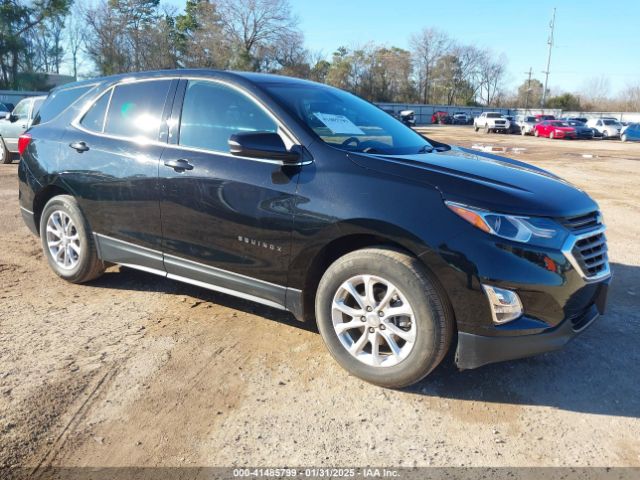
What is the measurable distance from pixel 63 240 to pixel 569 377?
4.12 metres

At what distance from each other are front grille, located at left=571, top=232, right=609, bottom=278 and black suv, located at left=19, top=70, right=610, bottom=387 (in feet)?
0.04

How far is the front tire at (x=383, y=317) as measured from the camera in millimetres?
2869

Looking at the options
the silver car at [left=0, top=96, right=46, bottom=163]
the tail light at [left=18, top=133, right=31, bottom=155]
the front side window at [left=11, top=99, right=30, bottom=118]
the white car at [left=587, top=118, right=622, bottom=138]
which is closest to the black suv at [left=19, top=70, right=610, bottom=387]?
the tail light at [left=18, top=133, right=31, bottom=155]

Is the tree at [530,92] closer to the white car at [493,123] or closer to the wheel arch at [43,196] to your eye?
the white car at [493,123]

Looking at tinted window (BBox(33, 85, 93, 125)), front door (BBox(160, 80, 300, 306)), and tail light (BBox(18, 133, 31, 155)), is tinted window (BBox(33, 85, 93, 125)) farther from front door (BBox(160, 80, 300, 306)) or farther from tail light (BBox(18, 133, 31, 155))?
front door (BBox(160, 80, 300, 306))

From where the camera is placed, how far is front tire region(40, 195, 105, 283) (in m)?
4.47

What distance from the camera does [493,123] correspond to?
44281mm

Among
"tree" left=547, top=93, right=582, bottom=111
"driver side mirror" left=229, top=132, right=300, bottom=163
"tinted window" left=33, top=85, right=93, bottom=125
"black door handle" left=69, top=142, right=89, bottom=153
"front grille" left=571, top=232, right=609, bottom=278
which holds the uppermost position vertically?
"tree" left=547, top=93, right=582, bottom=111

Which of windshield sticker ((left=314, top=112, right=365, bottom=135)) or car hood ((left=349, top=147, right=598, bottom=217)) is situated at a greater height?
windshield sticker ((left=314, top=112, right=365, bottom=135))

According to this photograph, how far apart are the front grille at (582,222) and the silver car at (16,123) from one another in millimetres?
12921

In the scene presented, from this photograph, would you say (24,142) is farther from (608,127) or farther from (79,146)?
(608,127)

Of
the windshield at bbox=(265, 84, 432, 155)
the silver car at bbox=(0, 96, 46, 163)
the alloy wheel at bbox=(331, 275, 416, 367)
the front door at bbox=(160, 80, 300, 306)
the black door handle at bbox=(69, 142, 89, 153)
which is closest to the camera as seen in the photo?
the alloy wheel at bbox=(331, 275, 416, 367)

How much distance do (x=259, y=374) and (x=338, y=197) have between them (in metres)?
1.18

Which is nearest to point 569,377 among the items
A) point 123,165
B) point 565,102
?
point 123,165
